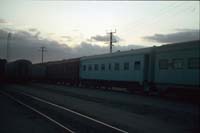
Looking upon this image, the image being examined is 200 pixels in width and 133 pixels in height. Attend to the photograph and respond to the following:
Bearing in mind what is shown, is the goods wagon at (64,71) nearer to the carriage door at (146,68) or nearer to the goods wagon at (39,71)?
the goods wagon at (39,71)

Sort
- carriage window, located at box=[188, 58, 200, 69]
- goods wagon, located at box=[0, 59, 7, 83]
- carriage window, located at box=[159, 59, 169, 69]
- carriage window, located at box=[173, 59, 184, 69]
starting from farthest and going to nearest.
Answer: goods wagon, located at box=[0, 59, 7, 83]
carriage window, located at box=[159, 59, 169, 69]
carriage window, located at box=[173, 59, 184, 69]
carriage window, located at box=[188, 58, 200, 69]

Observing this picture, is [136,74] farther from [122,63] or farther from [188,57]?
[188,57]

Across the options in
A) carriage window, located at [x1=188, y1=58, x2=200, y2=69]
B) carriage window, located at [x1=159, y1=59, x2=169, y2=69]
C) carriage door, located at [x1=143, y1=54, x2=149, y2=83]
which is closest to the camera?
carriage window, located at [x1=188, y1=58, x2=200, y2=69]

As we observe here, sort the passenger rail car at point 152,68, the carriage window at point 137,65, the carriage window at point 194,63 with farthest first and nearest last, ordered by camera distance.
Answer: the carriage window at point 137,65 < the passenger rail car at point 152,68 < the carriage window at point 194,63

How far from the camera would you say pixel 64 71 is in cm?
4025

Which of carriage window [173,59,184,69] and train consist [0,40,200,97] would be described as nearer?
train consist [0,40,200,97]

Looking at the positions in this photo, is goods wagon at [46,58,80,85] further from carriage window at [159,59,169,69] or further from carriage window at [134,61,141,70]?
carriage window at [159,59,169,69]

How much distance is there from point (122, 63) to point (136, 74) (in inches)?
105

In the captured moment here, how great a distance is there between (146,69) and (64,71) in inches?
826

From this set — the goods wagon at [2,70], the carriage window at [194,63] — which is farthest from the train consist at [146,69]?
the goods wagon at [2,70]

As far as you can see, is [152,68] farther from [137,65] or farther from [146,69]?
[137,65]

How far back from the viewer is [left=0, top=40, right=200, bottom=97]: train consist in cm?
1628

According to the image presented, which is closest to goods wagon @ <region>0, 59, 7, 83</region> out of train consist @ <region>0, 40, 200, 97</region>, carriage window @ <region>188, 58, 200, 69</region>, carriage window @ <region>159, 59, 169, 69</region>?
train consist @ <region>0, 40, 200, 97</region>

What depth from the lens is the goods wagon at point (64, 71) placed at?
36.4 meters
